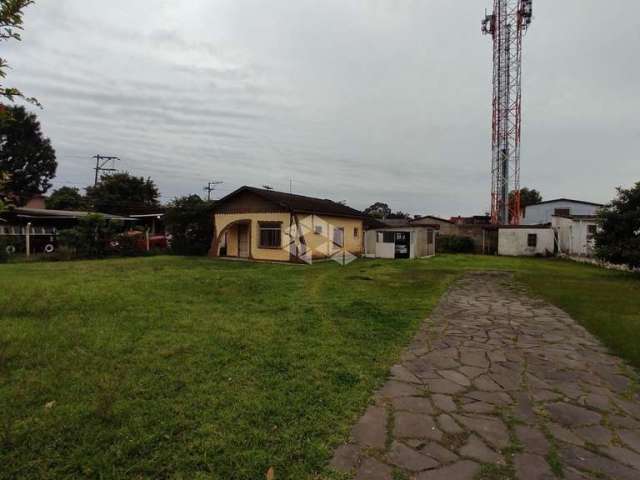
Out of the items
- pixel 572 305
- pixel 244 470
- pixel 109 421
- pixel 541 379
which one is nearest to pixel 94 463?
pixel 109 421

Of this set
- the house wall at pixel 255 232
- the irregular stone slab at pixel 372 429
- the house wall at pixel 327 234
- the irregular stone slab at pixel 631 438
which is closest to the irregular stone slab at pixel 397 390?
the irregular stone slab at pixel 372 429

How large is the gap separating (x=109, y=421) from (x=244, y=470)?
1210 mm

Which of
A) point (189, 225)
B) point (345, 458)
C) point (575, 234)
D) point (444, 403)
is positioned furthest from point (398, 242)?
point (345, 458)

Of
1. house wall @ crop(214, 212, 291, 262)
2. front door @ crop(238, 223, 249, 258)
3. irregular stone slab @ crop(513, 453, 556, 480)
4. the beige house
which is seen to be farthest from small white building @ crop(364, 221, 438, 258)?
irregular stone slab @ crop(513, 453, 556, 480)

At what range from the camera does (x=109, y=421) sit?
8.52 feet

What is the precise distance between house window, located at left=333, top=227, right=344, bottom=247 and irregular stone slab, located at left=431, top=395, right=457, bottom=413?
53.7ft

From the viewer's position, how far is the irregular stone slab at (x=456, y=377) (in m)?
3.55

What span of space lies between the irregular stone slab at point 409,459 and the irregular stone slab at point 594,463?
913 millimetres

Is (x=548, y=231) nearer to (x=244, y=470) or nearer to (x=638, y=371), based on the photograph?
(x=638, y=371)

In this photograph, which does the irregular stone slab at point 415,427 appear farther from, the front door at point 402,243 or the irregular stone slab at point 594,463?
the front door at point 402,243

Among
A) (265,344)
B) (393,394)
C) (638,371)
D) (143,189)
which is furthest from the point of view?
(143,189)

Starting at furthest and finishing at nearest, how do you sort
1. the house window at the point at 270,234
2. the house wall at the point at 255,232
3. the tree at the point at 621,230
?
the house window at the point at 270,234, the house wall at the point at 255,232, the tree at the point at 621,230

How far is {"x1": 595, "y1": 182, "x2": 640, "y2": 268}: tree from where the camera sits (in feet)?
40.6

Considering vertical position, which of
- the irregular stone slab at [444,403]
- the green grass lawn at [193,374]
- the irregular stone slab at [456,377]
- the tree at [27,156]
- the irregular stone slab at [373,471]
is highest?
the tree at [27,156]
